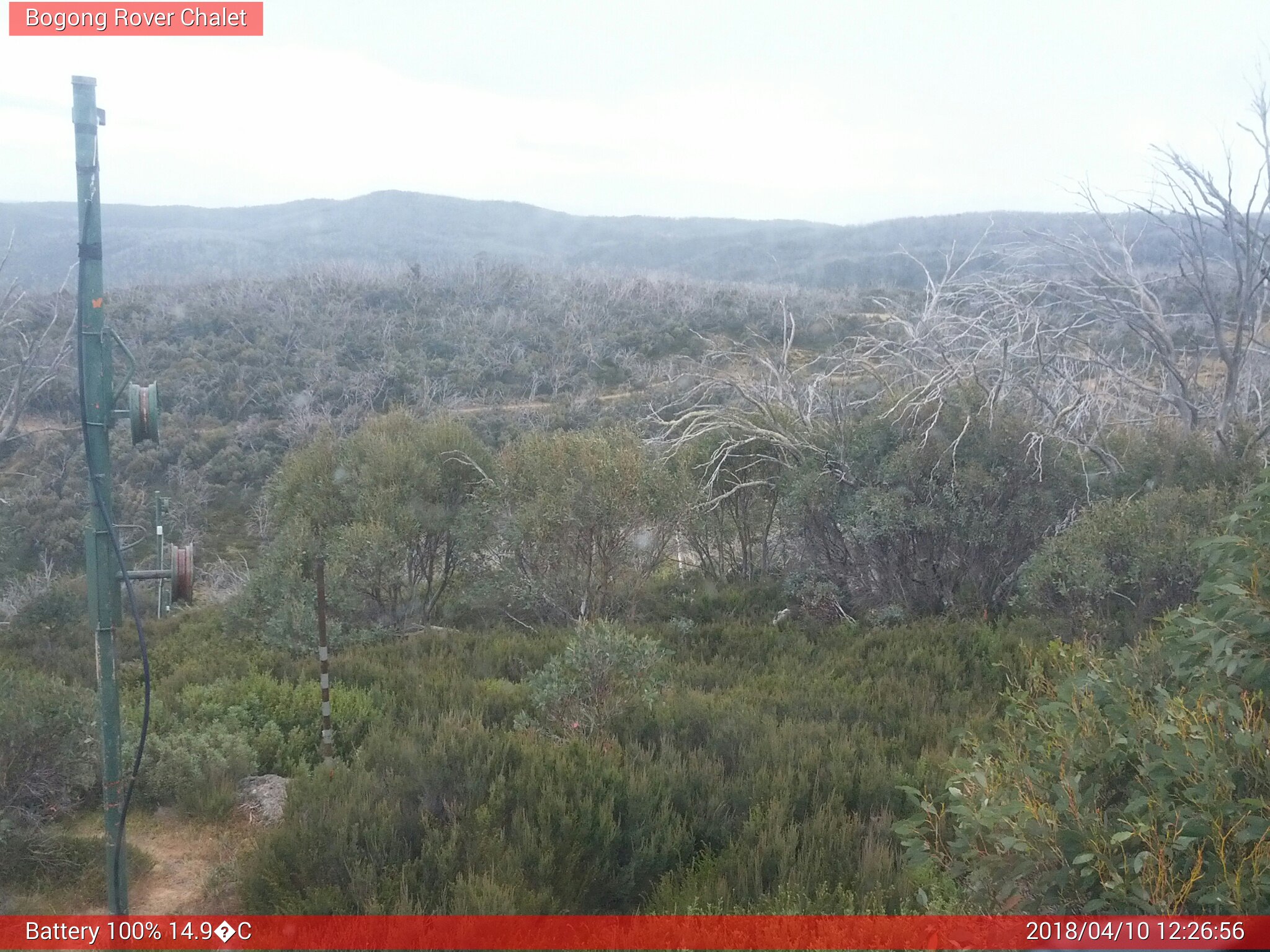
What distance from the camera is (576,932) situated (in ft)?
13.2

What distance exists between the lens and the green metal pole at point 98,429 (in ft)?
13.1

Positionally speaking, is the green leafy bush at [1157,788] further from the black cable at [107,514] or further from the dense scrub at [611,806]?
the black cable at [107,514]

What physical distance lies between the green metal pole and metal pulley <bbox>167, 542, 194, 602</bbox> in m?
0.23

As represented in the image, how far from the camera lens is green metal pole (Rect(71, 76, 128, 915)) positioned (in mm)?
4004

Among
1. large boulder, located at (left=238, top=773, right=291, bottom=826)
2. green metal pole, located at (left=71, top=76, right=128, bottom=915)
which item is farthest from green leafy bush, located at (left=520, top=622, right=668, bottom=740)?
green metal pole, located at (left=71, top=76, right=128, bottom=915)

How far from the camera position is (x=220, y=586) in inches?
733

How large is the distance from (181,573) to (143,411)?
75cm

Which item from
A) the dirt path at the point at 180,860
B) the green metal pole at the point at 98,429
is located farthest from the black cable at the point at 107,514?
the dirt path at the point at 180,860

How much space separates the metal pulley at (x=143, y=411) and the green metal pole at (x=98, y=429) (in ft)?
0.35

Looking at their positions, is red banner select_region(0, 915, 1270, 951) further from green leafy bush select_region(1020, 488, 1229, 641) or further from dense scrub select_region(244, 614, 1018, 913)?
green leafy bush select_region(1020, 488, 1229, 641)

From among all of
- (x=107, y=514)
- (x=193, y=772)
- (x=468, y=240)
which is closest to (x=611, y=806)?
(x=107, y=514)

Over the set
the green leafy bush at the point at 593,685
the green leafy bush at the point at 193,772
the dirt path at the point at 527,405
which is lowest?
the green leafy bush at the point at 193,772

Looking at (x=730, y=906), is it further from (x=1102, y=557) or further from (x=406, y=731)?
(x=1102, y=557)

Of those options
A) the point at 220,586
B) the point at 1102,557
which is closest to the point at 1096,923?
the point at 1102,557
